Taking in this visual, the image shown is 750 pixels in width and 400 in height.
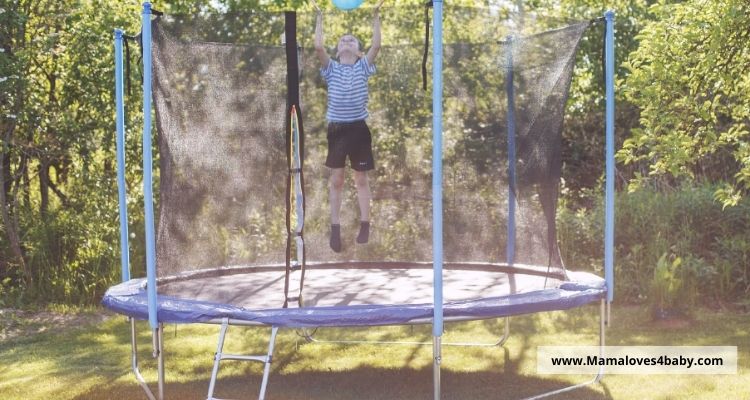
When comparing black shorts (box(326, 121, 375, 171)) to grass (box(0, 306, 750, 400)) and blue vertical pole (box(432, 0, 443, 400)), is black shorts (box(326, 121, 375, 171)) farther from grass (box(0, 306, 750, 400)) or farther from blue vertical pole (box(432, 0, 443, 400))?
blue vertical pole (box(432, 0, 443, 400))

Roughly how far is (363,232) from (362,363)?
66cm

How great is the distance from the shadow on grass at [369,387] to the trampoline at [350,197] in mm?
136

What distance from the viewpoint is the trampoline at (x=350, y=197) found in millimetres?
3471

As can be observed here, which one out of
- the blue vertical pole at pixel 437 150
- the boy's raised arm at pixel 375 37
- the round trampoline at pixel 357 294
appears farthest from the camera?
the boy's raised arm at pixel 375 37

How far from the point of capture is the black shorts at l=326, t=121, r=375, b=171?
4.54 metres

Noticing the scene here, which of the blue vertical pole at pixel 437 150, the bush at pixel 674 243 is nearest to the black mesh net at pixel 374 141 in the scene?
the blue vertical pole at pixel 437 150

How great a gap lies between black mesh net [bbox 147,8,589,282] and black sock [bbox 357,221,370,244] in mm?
126

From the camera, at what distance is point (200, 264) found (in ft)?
13.0

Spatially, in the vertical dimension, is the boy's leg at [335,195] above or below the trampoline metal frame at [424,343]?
above

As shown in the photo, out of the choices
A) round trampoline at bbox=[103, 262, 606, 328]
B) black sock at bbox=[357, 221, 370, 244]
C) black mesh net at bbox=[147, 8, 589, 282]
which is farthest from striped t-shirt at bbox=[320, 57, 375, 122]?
round trampoline at bbox=[103, 262, 606, 328]

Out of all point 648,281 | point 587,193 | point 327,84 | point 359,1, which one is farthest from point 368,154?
point 587,193

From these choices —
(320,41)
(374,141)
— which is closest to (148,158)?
(320,41)

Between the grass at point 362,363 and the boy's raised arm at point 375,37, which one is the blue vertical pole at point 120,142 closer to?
the grass at point 362,363

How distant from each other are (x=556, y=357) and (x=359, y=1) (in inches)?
74.6
